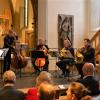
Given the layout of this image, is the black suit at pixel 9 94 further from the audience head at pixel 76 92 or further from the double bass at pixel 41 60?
the double bass at pixel 41 60

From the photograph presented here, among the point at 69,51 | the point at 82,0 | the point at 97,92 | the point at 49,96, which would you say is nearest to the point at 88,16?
the point at 82,0

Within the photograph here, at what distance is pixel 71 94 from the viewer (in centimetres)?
344

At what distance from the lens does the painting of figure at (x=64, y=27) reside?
509 inches

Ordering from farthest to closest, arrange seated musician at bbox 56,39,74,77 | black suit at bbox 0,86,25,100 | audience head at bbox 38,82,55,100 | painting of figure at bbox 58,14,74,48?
painting of figure at bbox 58,14,74,48
seated musician at bbox 56,39,74,77
black suit at bbox 0,86,25,100
audience head at bbox 38,82,55,100

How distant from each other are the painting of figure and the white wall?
154 mm

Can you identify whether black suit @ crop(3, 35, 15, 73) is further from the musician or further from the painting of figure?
the painting of figure

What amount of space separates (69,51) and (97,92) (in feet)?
14.6

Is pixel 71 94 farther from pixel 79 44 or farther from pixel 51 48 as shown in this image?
pixel 79 44

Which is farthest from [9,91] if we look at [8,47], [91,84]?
[8,47]

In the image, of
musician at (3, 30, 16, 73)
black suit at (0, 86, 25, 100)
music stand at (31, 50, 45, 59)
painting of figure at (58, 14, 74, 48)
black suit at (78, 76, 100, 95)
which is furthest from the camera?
painting of figure at (58, 14, 74, 48)

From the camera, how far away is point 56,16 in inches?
505

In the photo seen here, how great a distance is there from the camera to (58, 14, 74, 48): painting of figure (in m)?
12.9

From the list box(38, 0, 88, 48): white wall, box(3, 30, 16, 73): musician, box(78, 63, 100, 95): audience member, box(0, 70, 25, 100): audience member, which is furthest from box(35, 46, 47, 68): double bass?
box(0, 70, 25, 100): audience member

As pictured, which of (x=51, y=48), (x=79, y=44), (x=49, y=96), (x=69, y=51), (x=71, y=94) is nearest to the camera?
(x=49, y=96)
